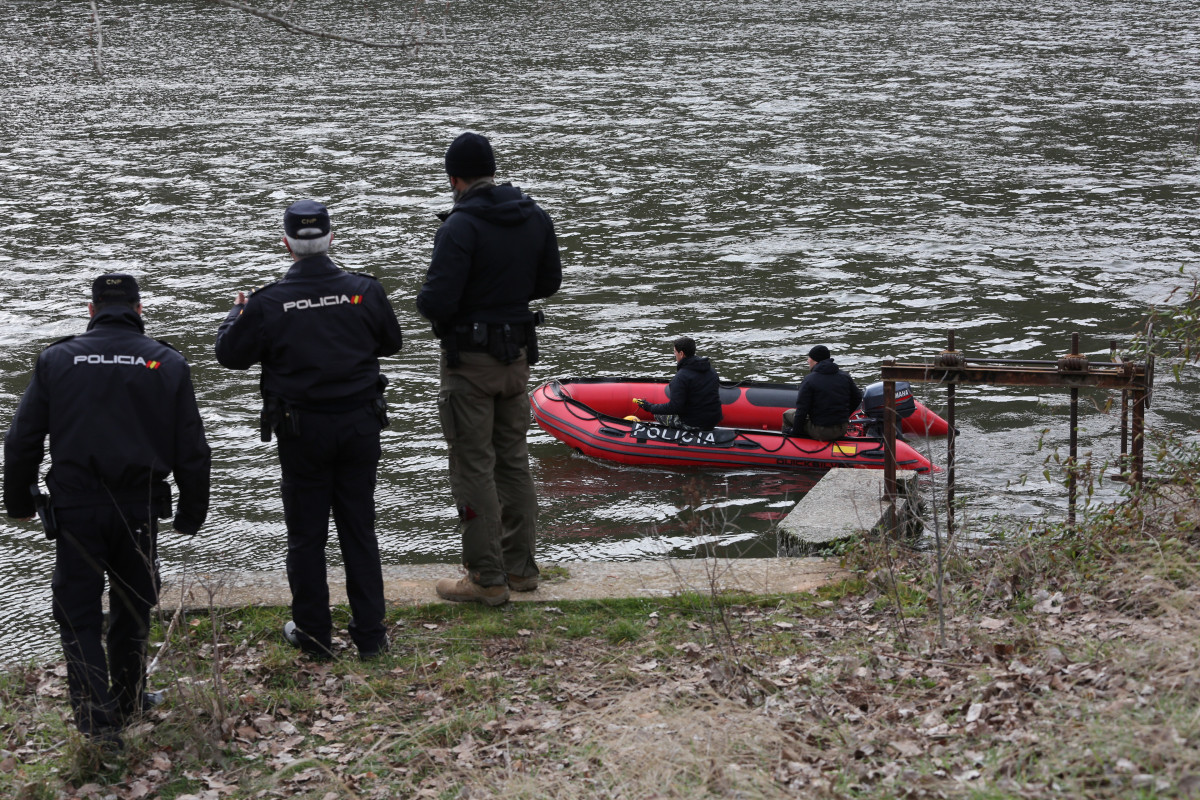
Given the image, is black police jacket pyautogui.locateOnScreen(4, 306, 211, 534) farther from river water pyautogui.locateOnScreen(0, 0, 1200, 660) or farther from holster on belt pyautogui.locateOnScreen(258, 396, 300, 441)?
river water pyautogui.locateOnScreen(0, 0, 1200, 660)

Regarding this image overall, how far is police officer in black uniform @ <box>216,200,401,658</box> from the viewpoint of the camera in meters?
5.52

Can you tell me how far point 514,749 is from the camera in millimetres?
4969

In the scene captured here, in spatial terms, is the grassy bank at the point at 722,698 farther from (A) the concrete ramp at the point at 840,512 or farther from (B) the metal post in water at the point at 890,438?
(A) the concrete ramp at the point at 840,512

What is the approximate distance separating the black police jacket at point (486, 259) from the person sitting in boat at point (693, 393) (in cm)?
609

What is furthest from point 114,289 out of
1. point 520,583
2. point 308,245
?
point 520,583

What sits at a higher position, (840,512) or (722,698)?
(722,698)

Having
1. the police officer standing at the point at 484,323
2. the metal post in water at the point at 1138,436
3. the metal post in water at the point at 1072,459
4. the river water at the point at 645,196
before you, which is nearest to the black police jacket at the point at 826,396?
the river water at the point at 645,196

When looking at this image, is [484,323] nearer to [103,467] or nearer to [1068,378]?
[103,467]

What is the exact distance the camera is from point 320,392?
5.55 m

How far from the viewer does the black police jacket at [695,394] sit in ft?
39.9

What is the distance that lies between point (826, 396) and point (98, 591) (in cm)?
794

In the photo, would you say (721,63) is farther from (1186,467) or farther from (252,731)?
(252,731)

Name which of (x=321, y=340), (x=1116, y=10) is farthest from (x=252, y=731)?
(x=1116, y=10)

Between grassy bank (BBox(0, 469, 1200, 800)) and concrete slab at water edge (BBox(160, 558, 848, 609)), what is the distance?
153mm
